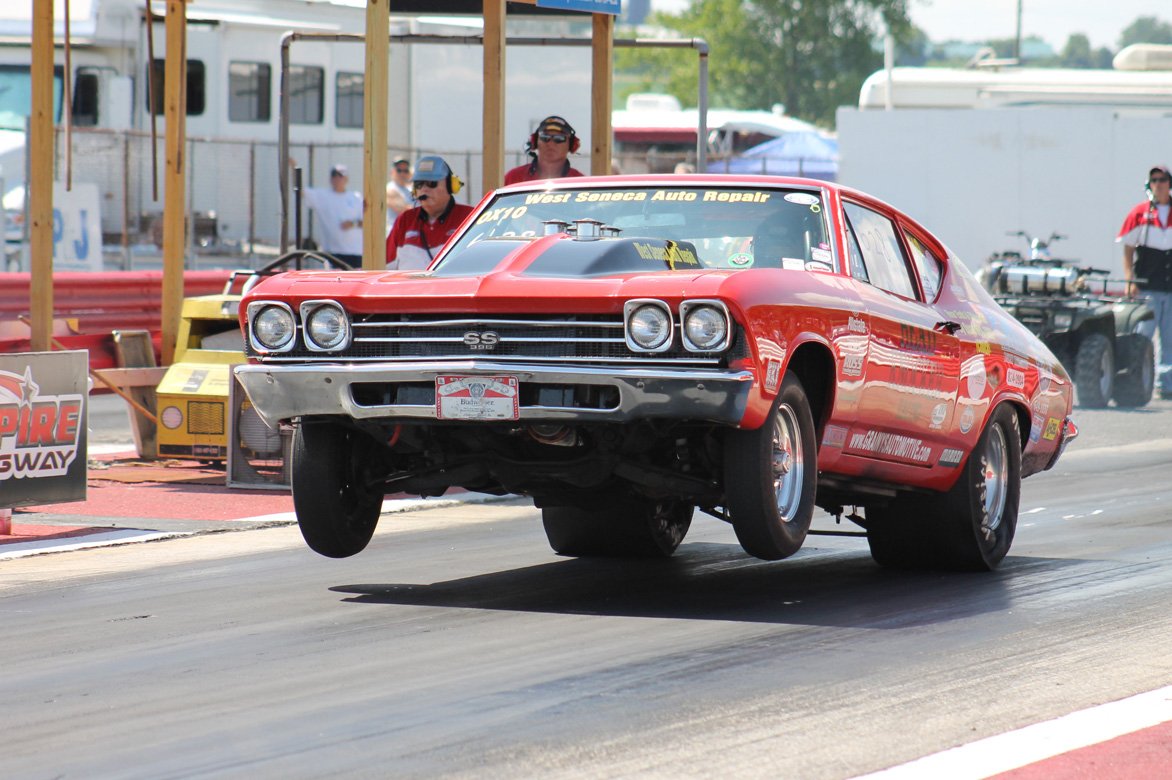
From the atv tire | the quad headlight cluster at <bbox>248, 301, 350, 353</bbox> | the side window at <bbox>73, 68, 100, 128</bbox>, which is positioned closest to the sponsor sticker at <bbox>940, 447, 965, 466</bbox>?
the quad headlight cluster at <bbox>248, 301, 350, 353</bbox>

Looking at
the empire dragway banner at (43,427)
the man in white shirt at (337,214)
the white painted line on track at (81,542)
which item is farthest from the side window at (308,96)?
the white painted line on track at (81,542)

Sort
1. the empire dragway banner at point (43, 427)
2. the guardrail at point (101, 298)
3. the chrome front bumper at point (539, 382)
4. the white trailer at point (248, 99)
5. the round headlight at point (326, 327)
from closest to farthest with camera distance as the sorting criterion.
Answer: the chrome front bumper at point (539, 382), the round headlight at point (326, 327), the empire dragway banner at point (43, 427), the guardrail at point (101, 298), the white trailer at point (248, 99)

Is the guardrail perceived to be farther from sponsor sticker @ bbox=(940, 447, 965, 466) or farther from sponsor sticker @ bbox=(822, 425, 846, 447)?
sponsor sticker @ bbox=(822, 425, 846, 447)

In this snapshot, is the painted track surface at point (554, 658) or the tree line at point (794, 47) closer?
the painted track surface at point (554, 658)

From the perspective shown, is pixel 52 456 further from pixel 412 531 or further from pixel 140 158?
pixel 140 158

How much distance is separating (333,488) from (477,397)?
3.15ft

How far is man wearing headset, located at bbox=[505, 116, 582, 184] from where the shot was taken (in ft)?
39.0

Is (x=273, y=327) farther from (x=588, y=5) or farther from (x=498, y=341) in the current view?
(x=588, y=5)

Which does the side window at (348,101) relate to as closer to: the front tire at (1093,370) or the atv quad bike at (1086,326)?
the atv quad bike at (1086,326)

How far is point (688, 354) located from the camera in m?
6.58

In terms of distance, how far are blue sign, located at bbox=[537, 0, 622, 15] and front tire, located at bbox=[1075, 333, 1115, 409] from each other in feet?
23.6

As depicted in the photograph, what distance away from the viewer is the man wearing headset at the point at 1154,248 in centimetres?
1925

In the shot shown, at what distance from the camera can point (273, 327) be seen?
7113mm

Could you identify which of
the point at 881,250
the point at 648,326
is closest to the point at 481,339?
the point at 648,326
